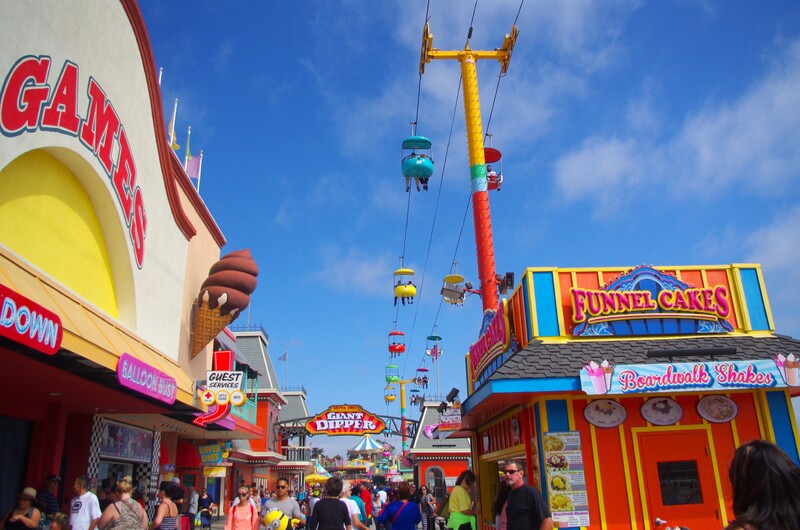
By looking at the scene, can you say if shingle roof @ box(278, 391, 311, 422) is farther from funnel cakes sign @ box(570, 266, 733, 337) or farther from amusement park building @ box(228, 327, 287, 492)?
funnel cakes sign @ box(570, 266, 733, 337)

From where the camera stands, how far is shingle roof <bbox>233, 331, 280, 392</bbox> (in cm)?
4041

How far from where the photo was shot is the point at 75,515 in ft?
29.3

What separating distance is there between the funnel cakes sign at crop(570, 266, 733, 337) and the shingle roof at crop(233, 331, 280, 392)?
31.8 meters

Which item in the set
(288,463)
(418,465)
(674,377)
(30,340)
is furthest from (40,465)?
(288,463)

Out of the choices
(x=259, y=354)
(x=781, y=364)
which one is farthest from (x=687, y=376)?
(x=259, y=354)

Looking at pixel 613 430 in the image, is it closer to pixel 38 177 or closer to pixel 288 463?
pixel 38 177

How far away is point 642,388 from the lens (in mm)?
9469

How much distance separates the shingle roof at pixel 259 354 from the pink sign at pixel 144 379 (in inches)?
1183

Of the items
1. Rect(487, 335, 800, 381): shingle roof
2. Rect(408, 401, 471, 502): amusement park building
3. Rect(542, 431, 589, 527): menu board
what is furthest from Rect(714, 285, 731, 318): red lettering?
Rect(408, 401, 471, 502): amusement park building

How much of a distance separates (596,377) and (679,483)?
2.40 meters

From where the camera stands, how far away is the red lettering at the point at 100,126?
9617 mm

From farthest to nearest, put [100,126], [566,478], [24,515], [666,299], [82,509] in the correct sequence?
[666,299] < [100,126] < [566,478] < [82,509] < [24,515]

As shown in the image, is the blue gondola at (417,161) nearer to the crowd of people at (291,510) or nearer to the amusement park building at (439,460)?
the crowd of people at (291,510)

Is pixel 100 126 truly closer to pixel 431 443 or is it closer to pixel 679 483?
pixel 679 483
